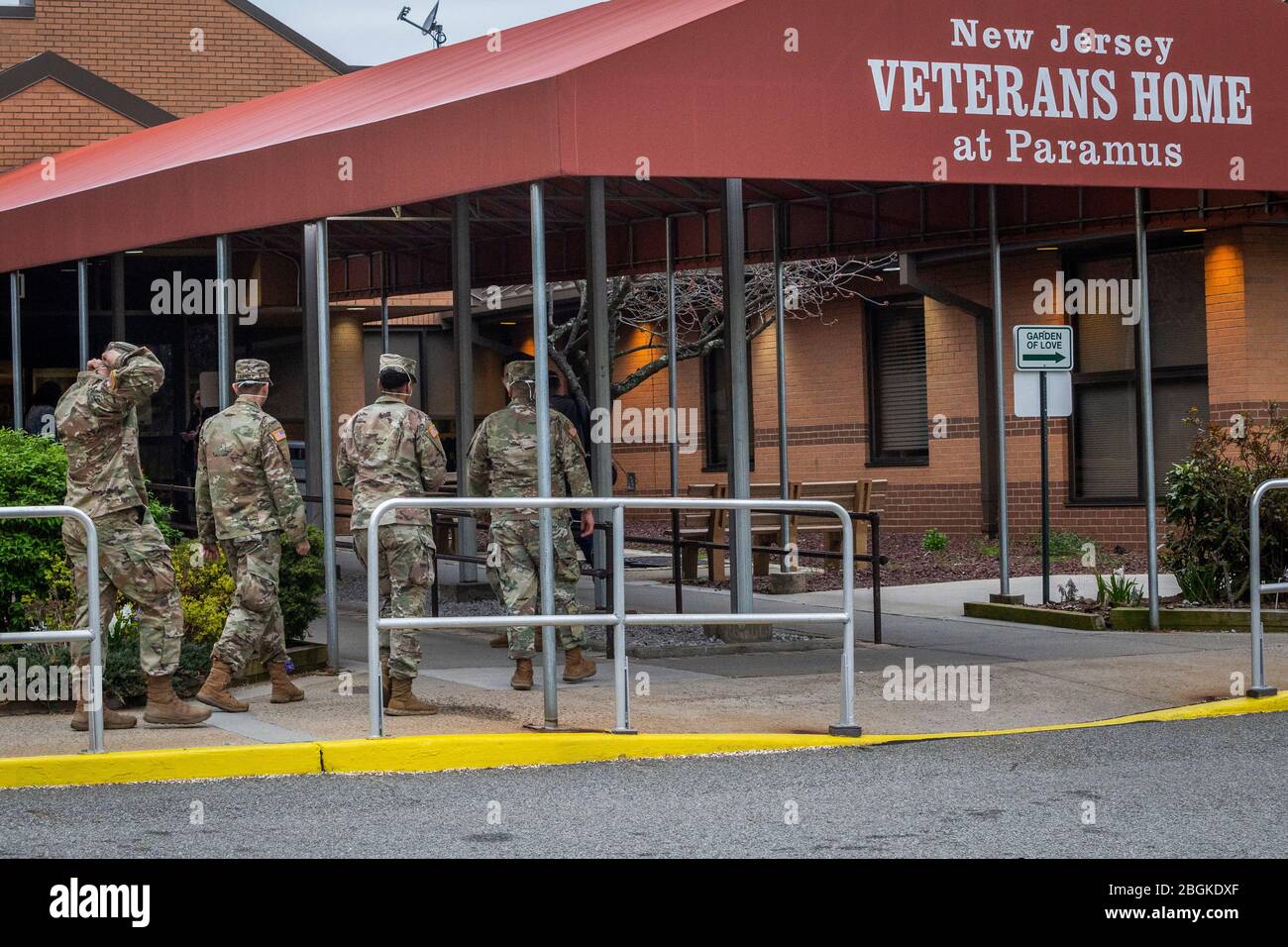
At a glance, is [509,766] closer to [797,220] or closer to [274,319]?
[797,220]

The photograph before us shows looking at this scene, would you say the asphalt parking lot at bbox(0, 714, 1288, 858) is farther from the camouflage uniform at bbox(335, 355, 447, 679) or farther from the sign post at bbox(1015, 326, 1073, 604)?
the sign post at bbox(1015, 326, 1073, 604)

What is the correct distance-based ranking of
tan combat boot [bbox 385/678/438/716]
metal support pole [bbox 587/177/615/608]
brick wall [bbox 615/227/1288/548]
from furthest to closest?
brick wall [bbox 615/227/1288/548] < metal support pole [bbox 587/177/615/608] < tan combat boot [bbox 385/678/438/716]

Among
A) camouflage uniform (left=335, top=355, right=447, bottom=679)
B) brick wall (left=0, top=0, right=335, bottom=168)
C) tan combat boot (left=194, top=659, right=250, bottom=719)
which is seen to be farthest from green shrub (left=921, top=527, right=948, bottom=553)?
tan combat boot (left=194, top=659, right=250, bottom=719)

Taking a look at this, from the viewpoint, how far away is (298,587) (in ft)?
37.7

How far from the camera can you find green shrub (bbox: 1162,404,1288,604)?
13.4m

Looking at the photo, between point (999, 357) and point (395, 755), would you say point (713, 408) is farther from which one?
point (395, 755)

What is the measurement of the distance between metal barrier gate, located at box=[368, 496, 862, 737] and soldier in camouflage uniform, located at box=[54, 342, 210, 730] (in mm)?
1224

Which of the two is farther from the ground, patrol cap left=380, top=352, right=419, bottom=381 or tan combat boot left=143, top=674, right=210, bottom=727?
patrol cap left=380, top=352, right=419, bottom=381

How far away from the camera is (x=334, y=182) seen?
431 inches

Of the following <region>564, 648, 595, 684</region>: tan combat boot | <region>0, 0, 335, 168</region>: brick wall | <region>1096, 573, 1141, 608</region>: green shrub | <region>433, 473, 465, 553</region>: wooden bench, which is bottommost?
<region>564, 648, 595, 684</region>: tan combat boot

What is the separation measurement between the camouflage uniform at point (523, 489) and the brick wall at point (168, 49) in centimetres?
1730

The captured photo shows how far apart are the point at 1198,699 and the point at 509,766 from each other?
406 centimetres

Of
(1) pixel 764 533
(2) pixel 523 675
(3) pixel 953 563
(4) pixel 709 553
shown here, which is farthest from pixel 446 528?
(2) pixel 523 675

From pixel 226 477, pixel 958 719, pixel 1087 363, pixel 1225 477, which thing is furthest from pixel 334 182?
pixel 1087 363
